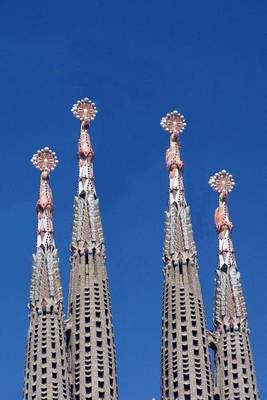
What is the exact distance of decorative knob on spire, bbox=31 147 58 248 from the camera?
274 ft

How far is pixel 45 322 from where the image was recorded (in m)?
78.9

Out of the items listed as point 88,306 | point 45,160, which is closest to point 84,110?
point 45,160

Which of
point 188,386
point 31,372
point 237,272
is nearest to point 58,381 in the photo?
point 31,372

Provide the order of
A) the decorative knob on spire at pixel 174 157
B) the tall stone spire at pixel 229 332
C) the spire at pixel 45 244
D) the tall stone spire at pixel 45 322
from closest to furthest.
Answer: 1. the tall stone spire at pixel 45 322
2. the tall stone spire at pixel 229 332
3. the spire at pixel 45 244
4. the decorative knob on spire at pixel 174 157

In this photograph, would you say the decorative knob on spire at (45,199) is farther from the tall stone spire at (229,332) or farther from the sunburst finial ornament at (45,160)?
the tall stone spire at (229,332)

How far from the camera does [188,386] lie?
3044 inches

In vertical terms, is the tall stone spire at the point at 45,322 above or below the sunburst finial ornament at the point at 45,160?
below

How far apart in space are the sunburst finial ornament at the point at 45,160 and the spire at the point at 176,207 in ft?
21.1

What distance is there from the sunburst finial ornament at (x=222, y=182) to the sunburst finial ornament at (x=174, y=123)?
10.9 ft

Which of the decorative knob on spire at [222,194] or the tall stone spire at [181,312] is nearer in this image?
the tall stone spire at [181,312]

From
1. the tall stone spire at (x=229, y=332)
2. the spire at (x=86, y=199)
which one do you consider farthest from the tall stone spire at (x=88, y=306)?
the tall stone spire at (x=229, y=332)

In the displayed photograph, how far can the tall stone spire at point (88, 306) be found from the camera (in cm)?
7700

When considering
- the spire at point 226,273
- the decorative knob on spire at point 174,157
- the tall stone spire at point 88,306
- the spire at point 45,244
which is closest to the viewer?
the tall stone spire at point 88,306

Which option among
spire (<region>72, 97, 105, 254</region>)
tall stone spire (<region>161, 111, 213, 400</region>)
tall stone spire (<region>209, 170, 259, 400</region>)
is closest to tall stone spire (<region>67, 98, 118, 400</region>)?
spire (<region>72, 97, 105, 254</region>)
